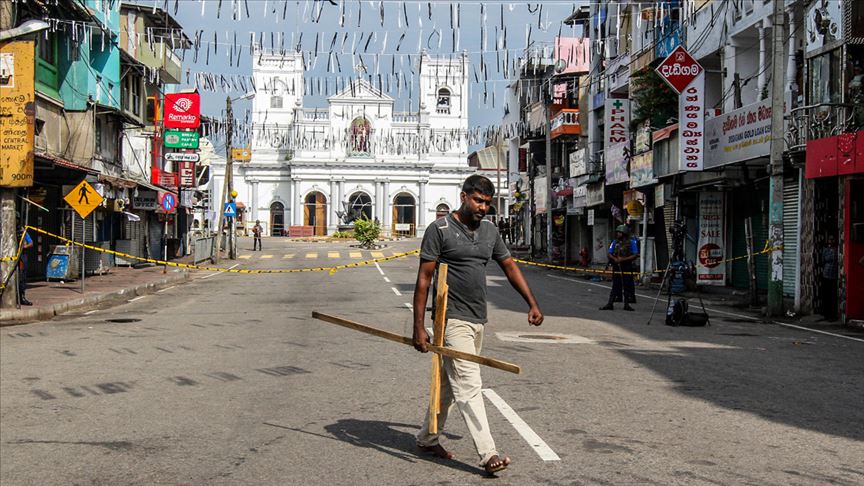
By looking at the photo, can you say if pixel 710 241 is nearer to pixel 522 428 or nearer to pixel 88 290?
pixel 88 290

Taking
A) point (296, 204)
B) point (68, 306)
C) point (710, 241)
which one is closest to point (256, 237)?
point (296, 204)

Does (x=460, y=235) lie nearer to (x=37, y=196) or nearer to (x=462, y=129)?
(x=37, y=196)

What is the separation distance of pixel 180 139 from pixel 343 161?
2041 inches

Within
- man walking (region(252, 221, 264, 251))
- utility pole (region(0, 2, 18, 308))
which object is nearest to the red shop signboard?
man walking (region(252, 221, 264, 251))

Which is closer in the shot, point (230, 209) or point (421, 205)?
point (230, 209)

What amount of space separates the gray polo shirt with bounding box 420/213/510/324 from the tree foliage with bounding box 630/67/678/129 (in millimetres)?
25858

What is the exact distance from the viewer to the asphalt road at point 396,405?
6.27 m

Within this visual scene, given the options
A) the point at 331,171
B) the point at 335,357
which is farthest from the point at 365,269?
the point at 331,171

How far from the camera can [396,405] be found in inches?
331

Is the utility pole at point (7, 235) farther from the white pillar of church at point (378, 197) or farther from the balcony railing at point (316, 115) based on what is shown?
the balcony railing at point (316, 115)

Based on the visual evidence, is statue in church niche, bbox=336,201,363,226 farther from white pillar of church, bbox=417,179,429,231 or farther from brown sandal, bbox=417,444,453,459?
brown sandal, bbox=417,444,453,459

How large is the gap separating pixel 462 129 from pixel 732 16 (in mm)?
68993

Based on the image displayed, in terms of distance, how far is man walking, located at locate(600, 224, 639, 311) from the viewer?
62.3ft

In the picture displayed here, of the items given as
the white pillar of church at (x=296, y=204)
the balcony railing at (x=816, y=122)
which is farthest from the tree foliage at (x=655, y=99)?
the white pillar of church at (x=296, y=204)
